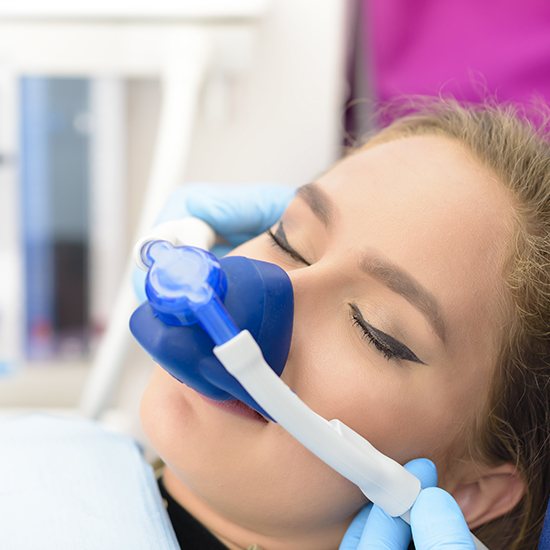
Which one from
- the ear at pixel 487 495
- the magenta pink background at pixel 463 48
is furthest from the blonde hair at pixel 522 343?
the magenta pink background at pixel 463 48

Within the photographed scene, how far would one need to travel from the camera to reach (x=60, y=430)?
1079 millimetres

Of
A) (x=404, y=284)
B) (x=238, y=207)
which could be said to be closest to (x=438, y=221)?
(x=404, y=284)

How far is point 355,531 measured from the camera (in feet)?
2.90

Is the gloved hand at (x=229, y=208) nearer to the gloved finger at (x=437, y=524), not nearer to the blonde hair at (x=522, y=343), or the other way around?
the blonde hair at (x=522, y=343)

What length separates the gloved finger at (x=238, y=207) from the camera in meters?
1.19

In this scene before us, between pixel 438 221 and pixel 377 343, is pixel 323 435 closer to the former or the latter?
pixel 377 343

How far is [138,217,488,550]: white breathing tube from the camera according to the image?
657 mm

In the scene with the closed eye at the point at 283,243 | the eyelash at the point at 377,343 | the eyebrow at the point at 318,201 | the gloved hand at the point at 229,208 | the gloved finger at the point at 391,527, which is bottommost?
the gloved finger at the point at 391,527

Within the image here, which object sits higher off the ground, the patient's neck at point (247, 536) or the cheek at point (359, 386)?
the cheek at point (359, 386)

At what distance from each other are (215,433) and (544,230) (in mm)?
437

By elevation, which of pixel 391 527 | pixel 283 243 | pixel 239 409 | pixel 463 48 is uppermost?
pixel 463 48

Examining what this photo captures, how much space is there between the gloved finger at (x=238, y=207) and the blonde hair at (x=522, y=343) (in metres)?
0.30

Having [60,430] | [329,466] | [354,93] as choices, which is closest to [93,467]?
[60,430]

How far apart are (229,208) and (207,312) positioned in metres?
0.53
